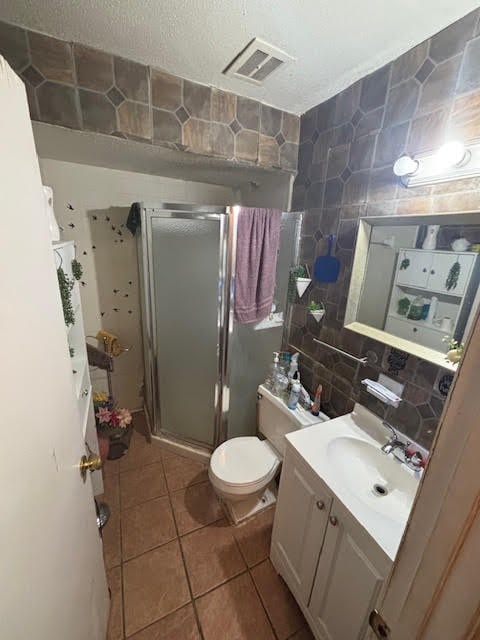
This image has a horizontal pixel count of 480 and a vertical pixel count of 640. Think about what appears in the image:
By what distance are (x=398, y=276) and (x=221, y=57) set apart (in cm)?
130

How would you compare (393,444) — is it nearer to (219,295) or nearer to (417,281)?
(417,281)

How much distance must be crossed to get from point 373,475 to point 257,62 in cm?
198

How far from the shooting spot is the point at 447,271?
105 cm

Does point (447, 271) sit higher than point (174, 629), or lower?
higher

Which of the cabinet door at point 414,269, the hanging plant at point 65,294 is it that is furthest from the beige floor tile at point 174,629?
the cabinet door at point 414,269

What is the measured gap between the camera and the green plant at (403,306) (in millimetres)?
1196

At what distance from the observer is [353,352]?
141 cm

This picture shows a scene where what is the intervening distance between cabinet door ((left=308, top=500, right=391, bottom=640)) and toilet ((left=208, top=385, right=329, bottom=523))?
516mm

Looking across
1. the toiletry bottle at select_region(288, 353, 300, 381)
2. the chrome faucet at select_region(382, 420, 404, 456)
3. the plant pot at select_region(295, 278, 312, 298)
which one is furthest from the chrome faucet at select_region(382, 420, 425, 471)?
the plant pot at select_region(295, 278, 312, 298)

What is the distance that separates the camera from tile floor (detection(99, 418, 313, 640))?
1.16 m

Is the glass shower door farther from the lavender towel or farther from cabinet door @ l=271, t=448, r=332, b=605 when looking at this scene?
cabinet door @ l=271, t=448, r=332, b=605

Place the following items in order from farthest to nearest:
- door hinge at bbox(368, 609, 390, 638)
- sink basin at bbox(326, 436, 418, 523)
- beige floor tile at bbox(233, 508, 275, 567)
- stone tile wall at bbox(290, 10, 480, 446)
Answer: beige floor tile at bbox(233, 508, 275, 567) < sink basin at bbox(326, 436, 418, 523) < stone tile wall at bbox(290, 10, 480, 446) < door hinge at bbox(368, 609, 390, 638)

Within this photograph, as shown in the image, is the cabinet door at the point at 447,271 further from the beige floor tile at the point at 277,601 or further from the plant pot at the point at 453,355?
the beige floor tile at the point at 277,601

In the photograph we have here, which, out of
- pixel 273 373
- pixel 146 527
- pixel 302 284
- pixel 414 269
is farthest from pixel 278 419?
pixel 414 269
